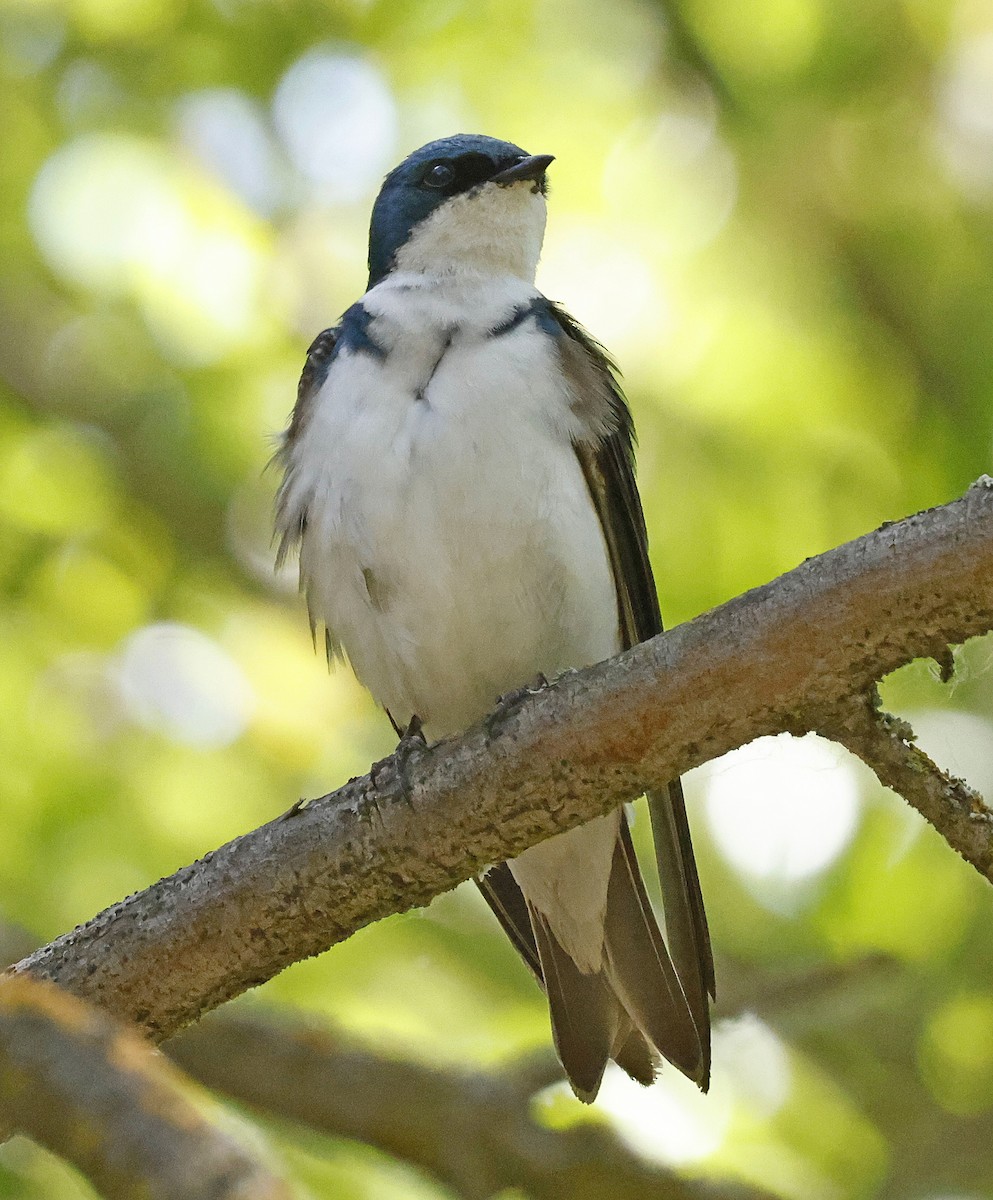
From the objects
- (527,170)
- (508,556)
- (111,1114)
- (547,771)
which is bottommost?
(111,1114)

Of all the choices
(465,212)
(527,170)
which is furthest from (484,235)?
(527,170)

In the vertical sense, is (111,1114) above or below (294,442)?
below

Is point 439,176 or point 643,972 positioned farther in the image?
point 439,176

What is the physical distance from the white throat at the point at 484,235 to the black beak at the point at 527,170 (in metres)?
0.02

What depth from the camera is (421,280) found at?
4156mm

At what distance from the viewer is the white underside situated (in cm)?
362

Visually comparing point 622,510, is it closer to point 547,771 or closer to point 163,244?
point 547,771

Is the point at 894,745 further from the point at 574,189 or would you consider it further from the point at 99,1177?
the point at 574,189

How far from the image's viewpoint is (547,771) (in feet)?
8.70

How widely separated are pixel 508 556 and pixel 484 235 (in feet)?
3.50

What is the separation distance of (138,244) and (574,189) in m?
1.55

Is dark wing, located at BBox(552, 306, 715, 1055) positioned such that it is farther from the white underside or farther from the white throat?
the white throat

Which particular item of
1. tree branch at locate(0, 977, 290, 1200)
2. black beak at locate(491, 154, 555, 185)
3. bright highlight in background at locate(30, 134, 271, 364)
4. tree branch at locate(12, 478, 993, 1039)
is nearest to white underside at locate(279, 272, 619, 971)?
black beak at locate(491, 154, 555, 185)

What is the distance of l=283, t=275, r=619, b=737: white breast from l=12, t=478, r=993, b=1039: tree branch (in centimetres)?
73
